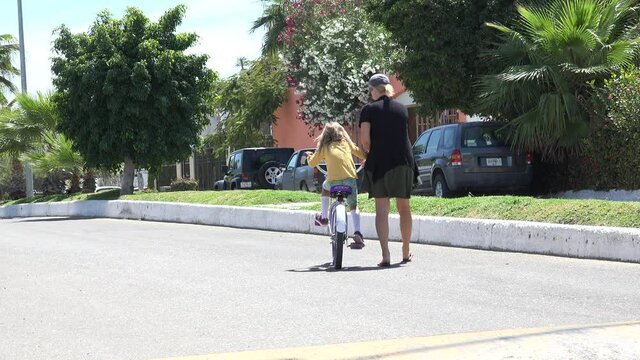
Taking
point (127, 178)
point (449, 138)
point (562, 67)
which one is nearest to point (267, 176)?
point (127, 178)

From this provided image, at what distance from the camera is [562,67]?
1742 cm

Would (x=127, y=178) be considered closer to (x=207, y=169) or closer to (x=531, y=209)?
(x=531, y=209)

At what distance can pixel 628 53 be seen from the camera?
17.1 metres

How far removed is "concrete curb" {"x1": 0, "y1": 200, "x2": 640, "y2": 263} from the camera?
10.2m

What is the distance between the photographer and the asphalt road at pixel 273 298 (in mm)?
6332

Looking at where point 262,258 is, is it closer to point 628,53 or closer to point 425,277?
point 425,277

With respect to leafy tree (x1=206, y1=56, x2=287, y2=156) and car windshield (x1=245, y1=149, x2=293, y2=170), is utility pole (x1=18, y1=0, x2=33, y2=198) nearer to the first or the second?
leafy tree (x1=206, y1=56, x2=287, y2=156)

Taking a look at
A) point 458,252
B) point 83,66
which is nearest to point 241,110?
point 83,66

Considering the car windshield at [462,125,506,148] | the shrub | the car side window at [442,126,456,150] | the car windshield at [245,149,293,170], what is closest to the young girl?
the car side window at [442,126,456,150]

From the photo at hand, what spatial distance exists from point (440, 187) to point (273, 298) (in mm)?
10966

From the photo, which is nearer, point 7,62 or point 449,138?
point 449,138

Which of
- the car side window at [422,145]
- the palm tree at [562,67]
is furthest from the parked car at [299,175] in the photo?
the palm tree at [562,67]

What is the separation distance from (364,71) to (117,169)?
9.28m

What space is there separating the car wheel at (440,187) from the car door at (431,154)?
5.4 inches
